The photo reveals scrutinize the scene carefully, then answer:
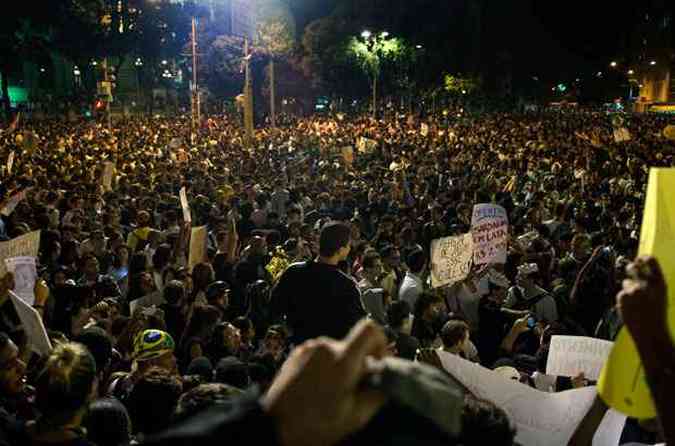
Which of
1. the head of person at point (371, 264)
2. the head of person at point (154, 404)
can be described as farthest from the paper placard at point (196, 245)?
the head of person at point (154, 404)

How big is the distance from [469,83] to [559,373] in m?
59.9

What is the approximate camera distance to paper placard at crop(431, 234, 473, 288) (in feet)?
23.5

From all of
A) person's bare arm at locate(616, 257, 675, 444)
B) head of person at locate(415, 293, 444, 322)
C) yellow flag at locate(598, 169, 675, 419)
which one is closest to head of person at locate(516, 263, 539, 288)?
head of person at locate(415, 293, 444, 322)

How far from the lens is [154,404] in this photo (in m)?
3.61

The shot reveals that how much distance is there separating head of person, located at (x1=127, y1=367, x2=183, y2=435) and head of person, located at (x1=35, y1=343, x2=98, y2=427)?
27.3 inches

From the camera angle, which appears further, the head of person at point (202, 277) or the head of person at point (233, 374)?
the head of person at point (202, 277)

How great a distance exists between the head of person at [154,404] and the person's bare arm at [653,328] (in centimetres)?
234

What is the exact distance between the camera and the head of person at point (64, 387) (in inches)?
109

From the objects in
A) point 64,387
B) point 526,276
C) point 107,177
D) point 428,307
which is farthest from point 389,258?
point 107,177

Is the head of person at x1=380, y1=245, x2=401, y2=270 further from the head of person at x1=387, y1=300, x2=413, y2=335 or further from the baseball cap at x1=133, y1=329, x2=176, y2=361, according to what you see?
the baseball cap at x1=133, y1=329, x2=176, y2=361

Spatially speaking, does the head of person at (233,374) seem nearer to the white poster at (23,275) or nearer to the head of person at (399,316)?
the head of person at (399,316)

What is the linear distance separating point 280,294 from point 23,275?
2.22 meters

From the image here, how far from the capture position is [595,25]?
273 feet

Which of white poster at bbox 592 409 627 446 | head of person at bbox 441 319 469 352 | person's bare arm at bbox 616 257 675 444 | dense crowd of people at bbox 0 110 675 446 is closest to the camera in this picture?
dense crowd of people at bbox 0 110 675 446
